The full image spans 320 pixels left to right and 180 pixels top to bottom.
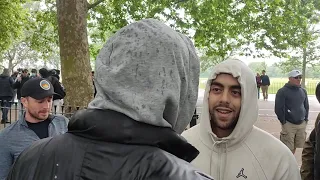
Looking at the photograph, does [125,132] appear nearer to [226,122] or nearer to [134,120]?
[134,120]

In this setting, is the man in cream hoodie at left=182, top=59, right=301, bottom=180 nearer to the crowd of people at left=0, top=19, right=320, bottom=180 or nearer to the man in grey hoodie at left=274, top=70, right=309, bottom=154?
the crowd of people at left=0, top=19, right=320, bottom=180

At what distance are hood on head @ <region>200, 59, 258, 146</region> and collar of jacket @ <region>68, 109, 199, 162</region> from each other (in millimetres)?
1544

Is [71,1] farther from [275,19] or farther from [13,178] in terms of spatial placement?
[13,178]

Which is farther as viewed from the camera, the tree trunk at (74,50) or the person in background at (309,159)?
the tree trunk at (74,50)

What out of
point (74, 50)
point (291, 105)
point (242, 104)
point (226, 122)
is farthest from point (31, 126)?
point (74, 50)

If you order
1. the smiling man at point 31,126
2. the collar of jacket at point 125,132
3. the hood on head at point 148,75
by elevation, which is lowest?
the smiling man at point 31,126

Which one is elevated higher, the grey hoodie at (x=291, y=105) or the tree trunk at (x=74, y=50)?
the tree trunk at (x=74, y=50)

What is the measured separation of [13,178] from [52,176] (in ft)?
0.62

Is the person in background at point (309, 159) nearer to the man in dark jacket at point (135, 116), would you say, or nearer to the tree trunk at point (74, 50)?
the man in dark jacket at point (135, 116)

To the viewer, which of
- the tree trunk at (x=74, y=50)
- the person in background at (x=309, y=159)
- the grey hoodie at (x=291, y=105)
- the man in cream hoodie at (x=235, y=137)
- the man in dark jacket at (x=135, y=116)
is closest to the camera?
the man in dark jacket at (x=135, y=116)

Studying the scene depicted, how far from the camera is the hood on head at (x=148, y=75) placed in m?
1.19

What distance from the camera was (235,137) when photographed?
2.71m

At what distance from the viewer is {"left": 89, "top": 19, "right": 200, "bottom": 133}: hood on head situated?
1.19 m

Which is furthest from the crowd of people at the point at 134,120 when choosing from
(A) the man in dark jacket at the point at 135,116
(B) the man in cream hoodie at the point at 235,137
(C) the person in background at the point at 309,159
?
(C) the person in background at the point at 309,159
